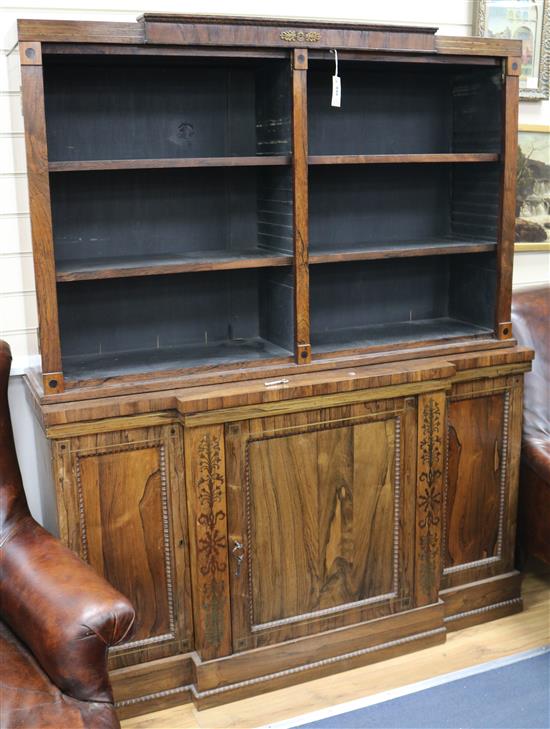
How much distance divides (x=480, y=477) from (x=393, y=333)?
0.56m

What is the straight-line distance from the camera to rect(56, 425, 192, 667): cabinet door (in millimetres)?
2361

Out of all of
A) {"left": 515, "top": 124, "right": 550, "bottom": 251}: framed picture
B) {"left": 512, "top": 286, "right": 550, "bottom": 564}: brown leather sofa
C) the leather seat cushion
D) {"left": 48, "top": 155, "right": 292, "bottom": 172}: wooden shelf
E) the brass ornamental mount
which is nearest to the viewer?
the leather seat cushion

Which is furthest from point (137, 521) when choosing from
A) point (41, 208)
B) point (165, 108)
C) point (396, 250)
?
Result: point (165, 108)

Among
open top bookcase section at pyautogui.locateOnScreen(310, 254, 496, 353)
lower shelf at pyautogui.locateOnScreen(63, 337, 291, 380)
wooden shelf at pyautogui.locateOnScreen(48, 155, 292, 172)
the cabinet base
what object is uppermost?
wooden shelf at pyautogui.locateOnScreen(48, 155, 292, 172)

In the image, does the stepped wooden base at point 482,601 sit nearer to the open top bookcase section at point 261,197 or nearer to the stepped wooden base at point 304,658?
the stepped wooden base at point 304,658

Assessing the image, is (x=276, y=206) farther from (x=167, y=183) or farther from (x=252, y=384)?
(x=252, y=384)

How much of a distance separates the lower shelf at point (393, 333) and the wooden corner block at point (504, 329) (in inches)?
1.5

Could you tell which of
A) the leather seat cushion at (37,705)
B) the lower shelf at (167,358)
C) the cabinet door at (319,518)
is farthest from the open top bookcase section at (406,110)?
the leather seat cushion at (37,705)

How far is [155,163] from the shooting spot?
2.31m

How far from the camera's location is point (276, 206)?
2648 mm

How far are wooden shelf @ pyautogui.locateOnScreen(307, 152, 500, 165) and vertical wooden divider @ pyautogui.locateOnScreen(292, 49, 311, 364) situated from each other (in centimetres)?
6

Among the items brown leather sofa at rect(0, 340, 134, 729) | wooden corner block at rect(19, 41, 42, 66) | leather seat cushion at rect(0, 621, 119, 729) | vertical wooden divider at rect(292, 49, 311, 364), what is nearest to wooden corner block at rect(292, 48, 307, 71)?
vertical wooden divider at rect(292, 49, 311, 364)

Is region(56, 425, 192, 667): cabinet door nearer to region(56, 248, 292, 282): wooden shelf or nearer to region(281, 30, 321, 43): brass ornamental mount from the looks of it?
region(56, 248, 292, 282): wooden shelf

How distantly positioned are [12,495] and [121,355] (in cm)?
61
